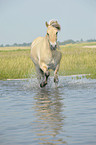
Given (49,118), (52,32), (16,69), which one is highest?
(52,32)

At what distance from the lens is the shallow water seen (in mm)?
6695

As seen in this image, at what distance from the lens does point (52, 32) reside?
12.8m

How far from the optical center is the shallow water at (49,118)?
6695mm

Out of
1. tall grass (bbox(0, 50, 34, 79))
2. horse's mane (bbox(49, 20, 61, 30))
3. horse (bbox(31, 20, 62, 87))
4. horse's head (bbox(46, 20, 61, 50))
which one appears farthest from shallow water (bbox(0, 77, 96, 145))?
tall grass (bbox(0, 50, 34, 79))

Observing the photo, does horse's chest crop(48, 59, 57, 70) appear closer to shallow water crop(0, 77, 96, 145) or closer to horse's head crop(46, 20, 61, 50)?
horse's head crop(46, 20, 61, 50)

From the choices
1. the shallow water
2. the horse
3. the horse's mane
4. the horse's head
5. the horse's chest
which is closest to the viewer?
the shallow water

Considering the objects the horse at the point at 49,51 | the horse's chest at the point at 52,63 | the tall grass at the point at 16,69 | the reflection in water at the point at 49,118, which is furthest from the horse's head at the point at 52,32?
the tall grass at the point at 16,69

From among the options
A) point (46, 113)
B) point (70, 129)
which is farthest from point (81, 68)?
point (70, 129)

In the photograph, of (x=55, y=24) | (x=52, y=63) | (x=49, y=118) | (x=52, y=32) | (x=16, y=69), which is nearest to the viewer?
(x=49, y=118)

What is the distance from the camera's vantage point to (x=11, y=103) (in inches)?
436

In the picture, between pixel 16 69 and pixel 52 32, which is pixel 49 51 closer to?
pixel 52 32

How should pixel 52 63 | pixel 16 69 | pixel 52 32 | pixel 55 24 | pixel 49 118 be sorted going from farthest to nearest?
1. pixel 16 69
2. pixel 52 63
3. pixel 55 24
4. pixel 52 32
5. pixel 49 118

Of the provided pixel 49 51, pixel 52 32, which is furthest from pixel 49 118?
pixel 49 51

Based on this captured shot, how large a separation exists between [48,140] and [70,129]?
0.83m
